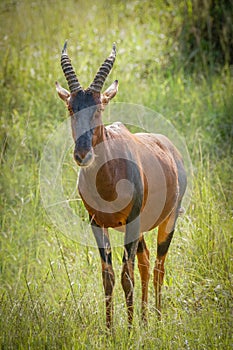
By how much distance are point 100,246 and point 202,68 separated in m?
6.19

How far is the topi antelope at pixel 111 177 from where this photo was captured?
555cm

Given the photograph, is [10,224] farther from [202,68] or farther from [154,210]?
[202,68]

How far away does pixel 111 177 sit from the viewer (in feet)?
18.9

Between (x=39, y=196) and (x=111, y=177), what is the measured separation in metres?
3.12

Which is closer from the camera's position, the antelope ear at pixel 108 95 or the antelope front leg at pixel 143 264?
the antelope ear at pixel 108 95

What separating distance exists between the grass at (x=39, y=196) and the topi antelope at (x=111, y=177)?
0.40 meters

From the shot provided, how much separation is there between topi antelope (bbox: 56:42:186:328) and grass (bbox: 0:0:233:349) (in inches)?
15.6

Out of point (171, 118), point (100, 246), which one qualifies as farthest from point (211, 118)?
point (100, 246)

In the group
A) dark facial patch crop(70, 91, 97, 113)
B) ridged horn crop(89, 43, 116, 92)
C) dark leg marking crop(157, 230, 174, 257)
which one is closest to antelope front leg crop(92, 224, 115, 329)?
dark leg marking crop(157, 230, 174, 257)

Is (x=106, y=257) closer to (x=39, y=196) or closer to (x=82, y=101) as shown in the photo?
(x=82, y=101)

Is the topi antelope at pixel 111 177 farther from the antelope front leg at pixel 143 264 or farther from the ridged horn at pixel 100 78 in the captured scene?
the antelope front leg at pixel 143 264

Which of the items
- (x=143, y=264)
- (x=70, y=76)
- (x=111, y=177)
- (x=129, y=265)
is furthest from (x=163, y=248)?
(x=70, y=76)

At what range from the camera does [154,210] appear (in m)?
6.33

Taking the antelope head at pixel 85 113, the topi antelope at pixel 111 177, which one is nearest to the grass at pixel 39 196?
the topi antelope at pixel 111 177
